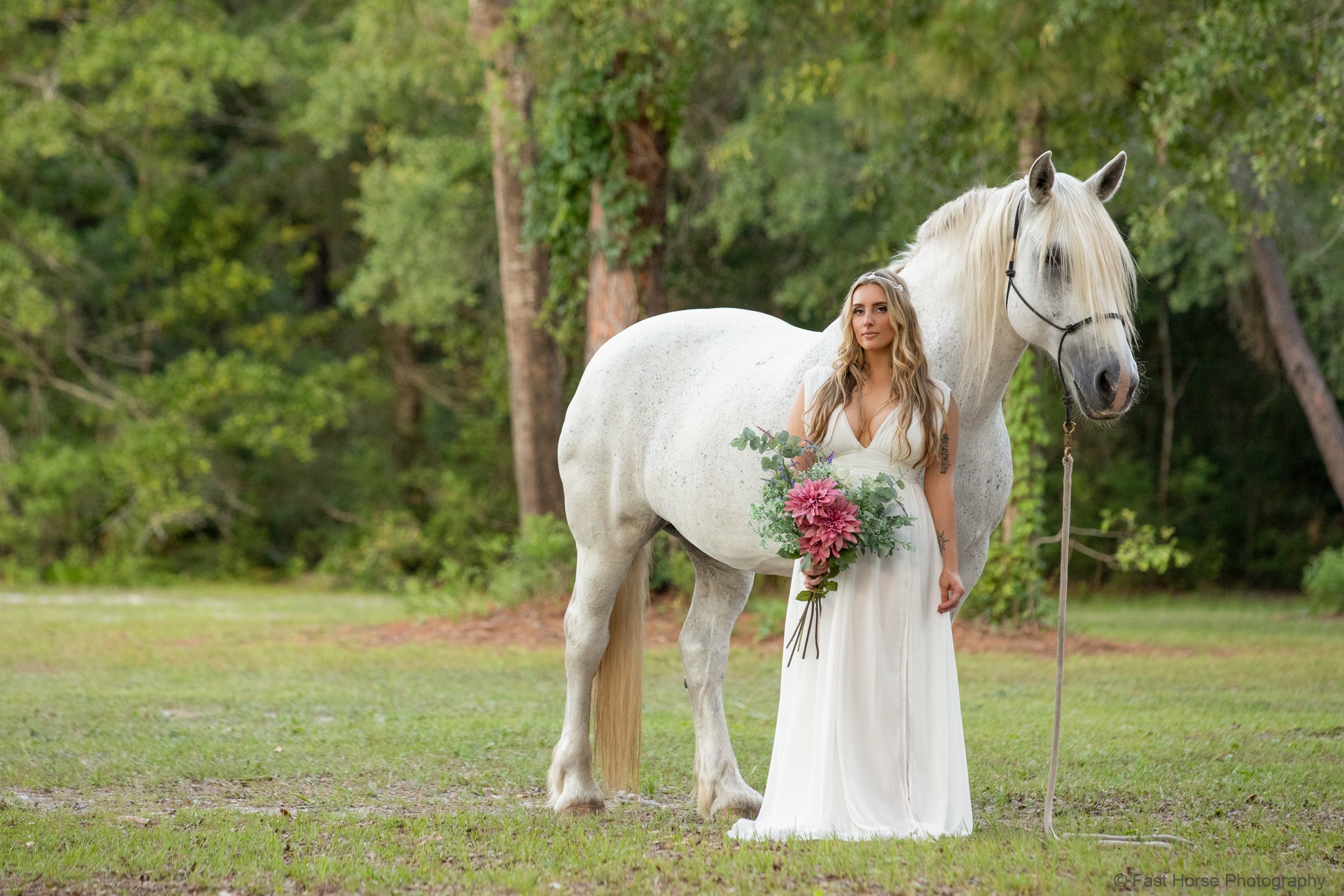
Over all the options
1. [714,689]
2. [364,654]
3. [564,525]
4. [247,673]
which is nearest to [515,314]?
[564,525]

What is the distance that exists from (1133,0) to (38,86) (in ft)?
51.9

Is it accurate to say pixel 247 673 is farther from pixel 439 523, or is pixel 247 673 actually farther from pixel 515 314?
pixel 439 523

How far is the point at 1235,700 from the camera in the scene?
27.7ft

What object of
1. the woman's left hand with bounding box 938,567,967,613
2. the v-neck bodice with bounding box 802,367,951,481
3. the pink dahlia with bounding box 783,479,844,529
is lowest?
the woman's left hand with bounding box 938,567,967,613

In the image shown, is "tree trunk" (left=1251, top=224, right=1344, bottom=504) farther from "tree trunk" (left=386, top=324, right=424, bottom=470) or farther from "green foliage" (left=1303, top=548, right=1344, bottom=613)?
"tree trunk" (left=386, top=324, right=424, bottom=470)

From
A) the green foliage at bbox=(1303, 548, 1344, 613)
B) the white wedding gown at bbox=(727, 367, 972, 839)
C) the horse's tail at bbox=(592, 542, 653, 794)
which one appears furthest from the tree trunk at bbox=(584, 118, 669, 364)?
the green foliage at bbox=(1303, 548, 1344, 613)

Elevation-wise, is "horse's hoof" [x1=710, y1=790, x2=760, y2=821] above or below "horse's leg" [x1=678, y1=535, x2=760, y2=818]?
below

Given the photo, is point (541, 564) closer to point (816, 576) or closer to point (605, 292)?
point (605, 292)

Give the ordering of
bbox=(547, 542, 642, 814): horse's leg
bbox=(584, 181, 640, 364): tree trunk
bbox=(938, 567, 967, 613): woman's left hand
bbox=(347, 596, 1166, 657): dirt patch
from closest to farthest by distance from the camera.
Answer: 1. bbox=(938, 567, 967, 613): woman's left hand
2. bbox=(547, 542, 642, 814): horse's leg
3. bbox=(347, 596, 1166, 657): dirt patch
4. bbox=(584, 181, 640, 364): tree trunk

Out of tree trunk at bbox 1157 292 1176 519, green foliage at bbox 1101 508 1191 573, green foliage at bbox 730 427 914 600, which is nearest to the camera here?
green foliage at bbox 730 427 914 600

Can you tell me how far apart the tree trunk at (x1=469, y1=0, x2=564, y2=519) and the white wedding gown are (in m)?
9.56

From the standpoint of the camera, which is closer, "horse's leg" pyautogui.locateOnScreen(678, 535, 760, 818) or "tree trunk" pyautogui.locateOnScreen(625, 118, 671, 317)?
"horse's leg" pyautogui.locateOnScreen(678, 535, 760, 818)

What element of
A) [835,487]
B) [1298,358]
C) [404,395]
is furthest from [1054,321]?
[404,395]

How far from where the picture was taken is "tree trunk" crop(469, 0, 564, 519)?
13.6 meters
